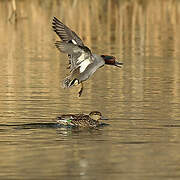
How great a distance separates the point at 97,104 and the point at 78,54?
201 centimetres

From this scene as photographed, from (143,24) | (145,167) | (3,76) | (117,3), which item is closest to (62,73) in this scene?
(3,76)

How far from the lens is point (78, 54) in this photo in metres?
11.8

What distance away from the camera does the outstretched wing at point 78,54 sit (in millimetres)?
11391

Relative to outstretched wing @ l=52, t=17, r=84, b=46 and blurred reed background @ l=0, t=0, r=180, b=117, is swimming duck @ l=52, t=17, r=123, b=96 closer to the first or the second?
outstretched wing @ l=52, t=17, r=84, b=46

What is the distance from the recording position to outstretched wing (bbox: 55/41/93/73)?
1139cm

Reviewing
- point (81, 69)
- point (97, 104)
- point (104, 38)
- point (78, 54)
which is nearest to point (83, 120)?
point (81, 69)

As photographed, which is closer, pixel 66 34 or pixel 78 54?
pixel 78 54

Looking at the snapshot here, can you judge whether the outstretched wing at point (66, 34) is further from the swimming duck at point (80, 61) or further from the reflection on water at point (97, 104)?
the reflection on water at point (97, 104)

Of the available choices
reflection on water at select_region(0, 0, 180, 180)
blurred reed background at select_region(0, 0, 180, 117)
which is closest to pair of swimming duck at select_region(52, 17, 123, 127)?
reflection on water at select_region(0, 0, 180, 180)

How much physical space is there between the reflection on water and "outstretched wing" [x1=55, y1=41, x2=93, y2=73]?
0.89 metres

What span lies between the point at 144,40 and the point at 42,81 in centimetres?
897

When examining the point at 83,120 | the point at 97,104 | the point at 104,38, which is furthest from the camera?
the point at 104,38

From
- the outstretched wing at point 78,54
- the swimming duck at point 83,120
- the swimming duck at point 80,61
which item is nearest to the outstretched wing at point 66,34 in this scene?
the swimming duck at point 80,61

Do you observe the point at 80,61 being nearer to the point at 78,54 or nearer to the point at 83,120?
the point at 78,54
